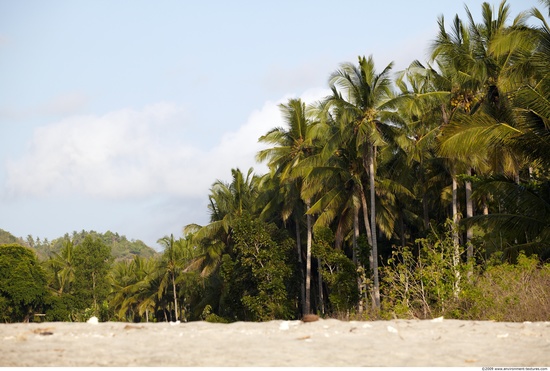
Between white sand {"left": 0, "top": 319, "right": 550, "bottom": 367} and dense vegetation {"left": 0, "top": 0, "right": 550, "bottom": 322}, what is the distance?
4.31 metres

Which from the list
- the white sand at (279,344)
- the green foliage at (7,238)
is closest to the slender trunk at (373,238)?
the white sand at (279,344)

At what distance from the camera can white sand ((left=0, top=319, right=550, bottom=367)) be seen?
6387 mm

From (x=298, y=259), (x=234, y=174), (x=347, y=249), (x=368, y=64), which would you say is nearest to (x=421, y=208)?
(x=347, y=249)

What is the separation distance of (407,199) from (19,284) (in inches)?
1291

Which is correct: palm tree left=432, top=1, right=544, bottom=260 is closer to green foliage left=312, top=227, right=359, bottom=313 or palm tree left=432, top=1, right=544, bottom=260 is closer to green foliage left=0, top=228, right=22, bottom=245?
green foliage left=312, top=227, right=359, bottom=313

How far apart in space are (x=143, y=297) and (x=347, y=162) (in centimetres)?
3150

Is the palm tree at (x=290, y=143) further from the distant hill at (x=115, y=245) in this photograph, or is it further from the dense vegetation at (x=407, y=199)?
the distant hill at (x=115, y=245)

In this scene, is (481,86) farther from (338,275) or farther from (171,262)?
(171,262)

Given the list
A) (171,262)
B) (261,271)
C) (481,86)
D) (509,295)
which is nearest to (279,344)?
(509,295)

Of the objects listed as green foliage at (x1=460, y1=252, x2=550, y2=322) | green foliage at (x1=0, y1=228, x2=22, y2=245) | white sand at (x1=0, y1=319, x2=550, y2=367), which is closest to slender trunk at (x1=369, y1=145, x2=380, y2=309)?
green foliage at (x1=460, y1=252, x2=550, y2=322)

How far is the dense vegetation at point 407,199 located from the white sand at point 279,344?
14.2 ft

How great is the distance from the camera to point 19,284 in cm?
5369

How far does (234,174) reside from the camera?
40.4m

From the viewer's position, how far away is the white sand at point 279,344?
21.0 feet
